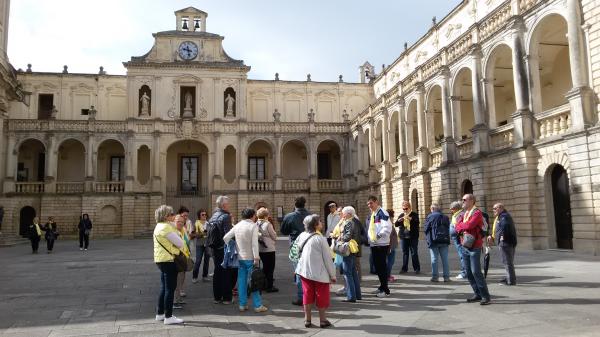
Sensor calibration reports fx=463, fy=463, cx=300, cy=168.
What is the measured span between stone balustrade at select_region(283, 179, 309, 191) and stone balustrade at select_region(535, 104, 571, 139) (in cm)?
2232

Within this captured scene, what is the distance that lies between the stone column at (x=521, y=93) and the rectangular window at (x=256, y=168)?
25.3 meters

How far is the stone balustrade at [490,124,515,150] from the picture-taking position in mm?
18047

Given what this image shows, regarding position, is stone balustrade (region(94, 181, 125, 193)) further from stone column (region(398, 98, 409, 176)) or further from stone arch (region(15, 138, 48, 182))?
stone column (region(398, 98, 409, 176))

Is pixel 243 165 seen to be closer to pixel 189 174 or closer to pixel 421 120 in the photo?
pixel 189 174

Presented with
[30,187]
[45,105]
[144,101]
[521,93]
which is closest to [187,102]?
[144,101]

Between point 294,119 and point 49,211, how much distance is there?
2075cm

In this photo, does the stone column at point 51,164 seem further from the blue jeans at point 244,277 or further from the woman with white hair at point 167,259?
the woman with white hair at point 167,259

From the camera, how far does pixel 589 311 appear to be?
259 inches

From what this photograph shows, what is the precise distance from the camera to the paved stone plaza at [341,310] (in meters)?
6.09

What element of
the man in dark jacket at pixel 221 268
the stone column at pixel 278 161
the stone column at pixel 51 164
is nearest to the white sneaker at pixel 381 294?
the man in dark jacket at pixel 221 268

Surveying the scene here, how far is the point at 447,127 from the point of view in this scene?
73.7 ft

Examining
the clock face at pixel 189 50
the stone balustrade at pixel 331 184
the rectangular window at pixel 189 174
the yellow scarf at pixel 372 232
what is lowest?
the yellow scarf at pixel 372 232

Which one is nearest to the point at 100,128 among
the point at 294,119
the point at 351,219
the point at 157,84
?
the point at 157,84

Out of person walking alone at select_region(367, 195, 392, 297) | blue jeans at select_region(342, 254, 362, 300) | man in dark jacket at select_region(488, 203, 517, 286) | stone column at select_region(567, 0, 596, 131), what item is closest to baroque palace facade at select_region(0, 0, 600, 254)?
stone column at select_region(567, 0, 596, 131)
